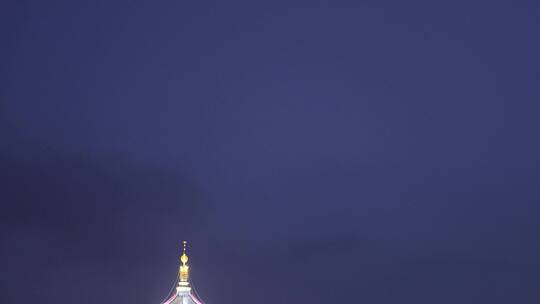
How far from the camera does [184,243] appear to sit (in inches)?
2756

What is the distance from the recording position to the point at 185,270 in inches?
2707

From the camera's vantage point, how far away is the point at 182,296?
222 feet

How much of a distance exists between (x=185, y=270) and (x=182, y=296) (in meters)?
2.26

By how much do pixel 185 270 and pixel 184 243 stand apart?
2425 mm

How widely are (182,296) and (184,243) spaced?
467 cm

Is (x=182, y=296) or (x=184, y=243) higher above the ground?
(x=184, y=243)
